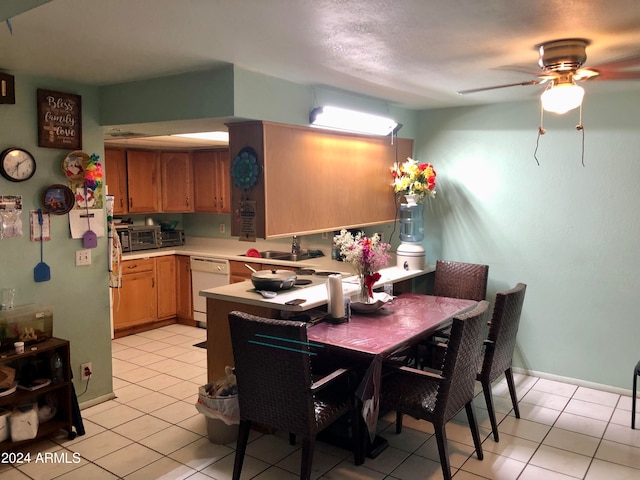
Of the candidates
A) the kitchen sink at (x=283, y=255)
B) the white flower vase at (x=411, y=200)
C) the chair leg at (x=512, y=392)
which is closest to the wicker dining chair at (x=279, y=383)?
the chair leg at (x=512, y=392)

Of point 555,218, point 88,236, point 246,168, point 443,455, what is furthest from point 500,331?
point 88,236

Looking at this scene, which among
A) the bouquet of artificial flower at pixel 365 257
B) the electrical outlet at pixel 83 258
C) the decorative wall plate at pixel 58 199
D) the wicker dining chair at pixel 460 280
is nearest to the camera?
the decorative wall plate at pixel 58 199

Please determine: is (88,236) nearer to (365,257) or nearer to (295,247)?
(365,257)

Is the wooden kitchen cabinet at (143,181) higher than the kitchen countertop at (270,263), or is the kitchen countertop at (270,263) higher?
the wooden kitchen cabinet at (143,181)

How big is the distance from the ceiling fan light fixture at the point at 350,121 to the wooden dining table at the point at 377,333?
1.27 metres

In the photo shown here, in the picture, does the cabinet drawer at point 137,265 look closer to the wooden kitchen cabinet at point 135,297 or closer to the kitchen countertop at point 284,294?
the wooden kitchen cabinet at point 135,297

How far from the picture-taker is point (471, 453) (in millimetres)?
2941

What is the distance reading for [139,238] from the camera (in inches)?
220

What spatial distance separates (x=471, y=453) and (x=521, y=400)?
0.97 meters

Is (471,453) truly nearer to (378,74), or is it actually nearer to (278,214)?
(278,214)

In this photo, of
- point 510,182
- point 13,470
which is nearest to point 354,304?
point 510,182

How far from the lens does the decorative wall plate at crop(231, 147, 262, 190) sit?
311cm

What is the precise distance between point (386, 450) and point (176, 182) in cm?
401

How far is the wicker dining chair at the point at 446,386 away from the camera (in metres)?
2.54
